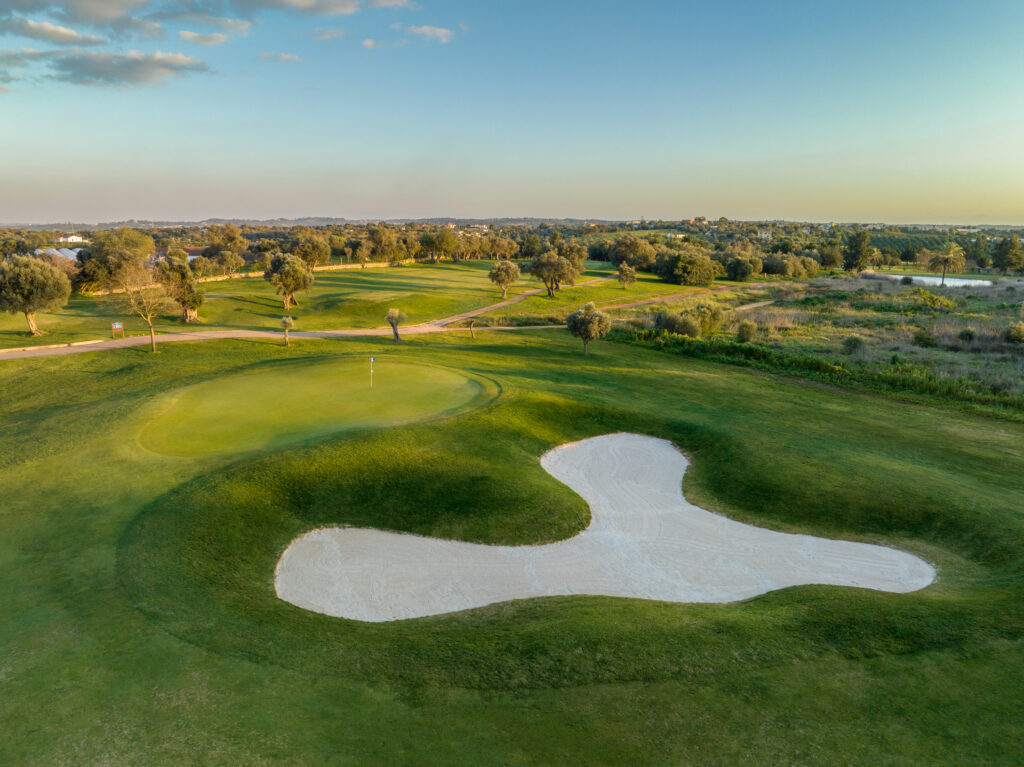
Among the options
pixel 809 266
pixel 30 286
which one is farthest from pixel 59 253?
pixel 809 266

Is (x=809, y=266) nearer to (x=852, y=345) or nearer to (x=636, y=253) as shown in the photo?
(x=636, y=253)

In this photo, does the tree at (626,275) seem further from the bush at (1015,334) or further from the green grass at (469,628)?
the green grass at (469,628)

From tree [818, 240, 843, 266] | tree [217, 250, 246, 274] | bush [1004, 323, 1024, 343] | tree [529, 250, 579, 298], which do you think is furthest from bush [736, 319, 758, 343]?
tree [818, 240, 843, 266]

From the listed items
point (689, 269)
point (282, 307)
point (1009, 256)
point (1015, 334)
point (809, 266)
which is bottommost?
point (1015, 334)

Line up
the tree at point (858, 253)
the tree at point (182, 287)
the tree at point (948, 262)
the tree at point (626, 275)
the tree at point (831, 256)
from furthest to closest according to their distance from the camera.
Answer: the tree at point (831, 256), the tree at point (858, 253), the tree at point (948, 262), the tree at point (626, 275), the tree at point (182, 287)

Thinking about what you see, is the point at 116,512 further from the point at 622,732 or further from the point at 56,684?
the point at 622,732

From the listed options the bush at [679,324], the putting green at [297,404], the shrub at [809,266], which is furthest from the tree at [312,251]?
the shrub at [809,266]
